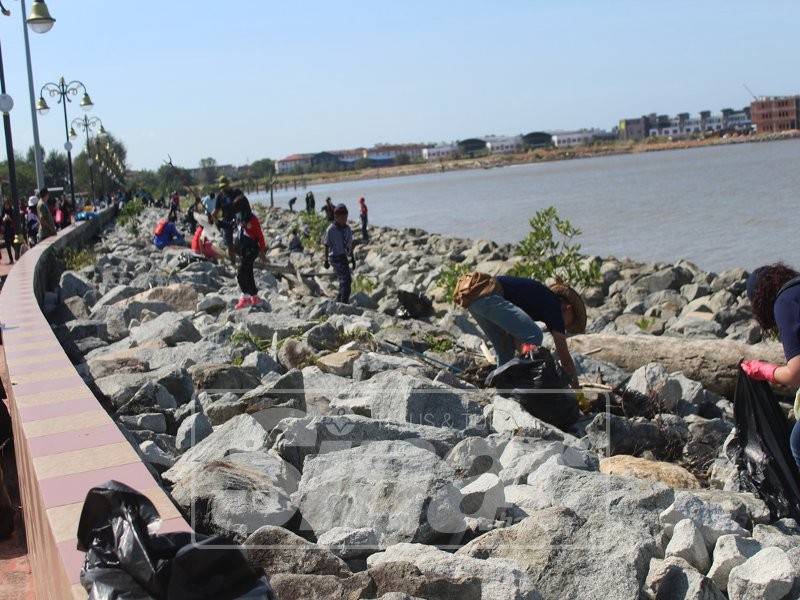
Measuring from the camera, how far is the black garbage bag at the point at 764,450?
4871 mm

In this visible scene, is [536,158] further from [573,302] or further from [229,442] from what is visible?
[229,442]

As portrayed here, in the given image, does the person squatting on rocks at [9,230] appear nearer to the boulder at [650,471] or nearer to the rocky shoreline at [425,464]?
the rocky shoreline at [425,464]

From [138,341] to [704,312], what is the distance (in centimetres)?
737

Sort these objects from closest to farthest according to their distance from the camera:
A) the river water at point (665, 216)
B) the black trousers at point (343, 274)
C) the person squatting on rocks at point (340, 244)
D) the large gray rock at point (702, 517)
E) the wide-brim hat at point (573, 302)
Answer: the large gray rock at point (702, 517)
the wide-brim hat at point (573, 302)
the person squatting on rocks at point (340, 244)
the black trousers at point (343, 274)
the river water at point (665, 216)

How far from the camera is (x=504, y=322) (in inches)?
262

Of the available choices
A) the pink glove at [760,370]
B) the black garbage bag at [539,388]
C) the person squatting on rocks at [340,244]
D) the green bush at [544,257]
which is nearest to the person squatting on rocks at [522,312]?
the black garbage bag at [539,388]

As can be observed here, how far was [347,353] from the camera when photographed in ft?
24.0

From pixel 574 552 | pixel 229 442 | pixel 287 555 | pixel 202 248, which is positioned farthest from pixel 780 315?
pixel 202 248

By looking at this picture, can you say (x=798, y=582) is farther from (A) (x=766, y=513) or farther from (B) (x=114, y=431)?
(B) (x=114, y=431)

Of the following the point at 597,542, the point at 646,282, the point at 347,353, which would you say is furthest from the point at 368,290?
the point at 597,542

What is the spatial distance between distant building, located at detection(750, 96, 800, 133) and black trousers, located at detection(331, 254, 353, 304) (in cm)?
17441

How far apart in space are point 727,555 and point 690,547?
0.46 feet

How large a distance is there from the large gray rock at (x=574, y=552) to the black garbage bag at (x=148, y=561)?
1340 mm

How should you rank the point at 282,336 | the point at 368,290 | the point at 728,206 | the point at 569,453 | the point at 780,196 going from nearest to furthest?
the point at 569,453 → the point at 282,336 → the point at 368,290 → the point at 728,206 → the point at 780,196
